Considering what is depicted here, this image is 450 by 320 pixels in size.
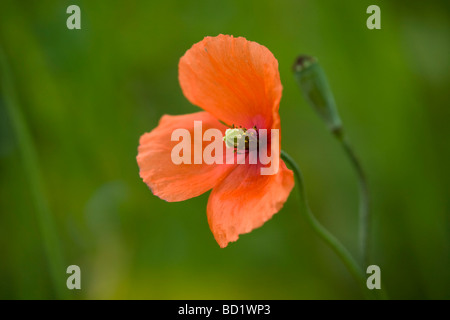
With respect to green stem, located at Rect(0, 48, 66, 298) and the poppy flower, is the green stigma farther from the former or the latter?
green stem, located at Rect(0, 48, 66, 298)

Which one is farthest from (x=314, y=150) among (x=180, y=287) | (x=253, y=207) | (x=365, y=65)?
(x=253, y=207)

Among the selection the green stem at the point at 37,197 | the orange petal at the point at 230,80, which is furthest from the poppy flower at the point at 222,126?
the green stem at the point at 37,197

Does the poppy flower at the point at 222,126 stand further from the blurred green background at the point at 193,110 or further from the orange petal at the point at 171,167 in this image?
the blurred green background at the point at 193,110

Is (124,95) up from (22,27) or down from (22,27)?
down

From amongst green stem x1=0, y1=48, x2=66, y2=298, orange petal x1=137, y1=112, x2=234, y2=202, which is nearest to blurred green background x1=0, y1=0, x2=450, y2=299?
green stem x1=0, y1=48, x2=66, y2=298

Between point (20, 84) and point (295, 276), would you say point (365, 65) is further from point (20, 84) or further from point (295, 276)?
point (20, 84)
